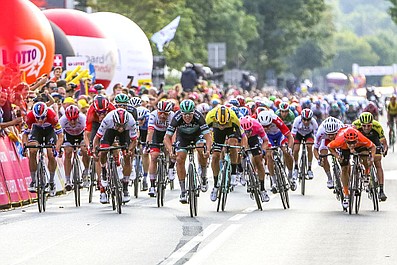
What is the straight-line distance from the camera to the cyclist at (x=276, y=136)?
889 inches

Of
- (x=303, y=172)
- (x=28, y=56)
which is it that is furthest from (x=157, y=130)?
(x=28, y=56)

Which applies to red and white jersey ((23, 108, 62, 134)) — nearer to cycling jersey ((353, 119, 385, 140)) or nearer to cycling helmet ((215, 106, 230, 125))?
cycling helmet ((215, 106, 230, 125))

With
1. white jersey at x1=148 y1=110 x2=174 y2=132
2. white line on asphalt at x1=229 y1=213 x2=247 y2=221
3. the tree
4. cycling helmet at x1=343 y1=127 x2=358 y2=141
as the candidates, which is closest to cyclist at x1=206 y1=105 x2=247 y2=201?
white line on asphalt at x1=229 y1=213 x2=247 y2=221

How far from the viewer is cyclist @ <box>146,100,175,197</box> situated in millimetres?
22000

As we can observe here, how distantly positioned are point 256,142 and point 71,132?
10.2ft

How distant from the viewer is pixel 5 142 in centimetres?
2181

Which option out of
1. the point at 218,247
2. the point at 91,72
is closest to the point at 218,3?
the point at 91,72

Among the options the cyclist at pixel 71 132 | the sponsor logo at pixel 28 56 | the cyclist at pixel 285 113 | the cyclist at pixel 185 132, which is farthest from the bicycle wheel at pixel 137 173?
the sponsor logo at pixel 28 56

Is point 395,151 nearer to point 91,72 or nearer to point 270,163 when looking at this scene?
point 91,72

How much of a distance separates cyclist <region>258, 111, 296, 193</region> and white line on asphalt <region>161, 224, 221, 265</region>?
4.77 meters

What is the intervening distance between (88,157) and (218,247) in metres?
7.76

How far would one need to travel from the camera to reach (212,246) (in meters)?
15.5

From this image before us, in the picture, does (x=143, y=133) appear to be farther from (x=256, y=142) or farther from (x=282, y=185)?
(x=282, y=185)

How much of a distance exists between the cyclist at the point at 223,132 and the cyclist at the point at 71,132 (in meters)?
2.56
